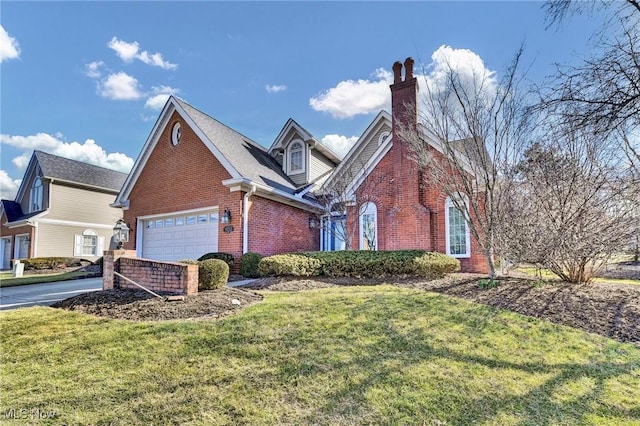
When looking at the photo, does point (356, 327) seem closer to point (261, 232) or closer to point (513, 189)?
point (513, 189)

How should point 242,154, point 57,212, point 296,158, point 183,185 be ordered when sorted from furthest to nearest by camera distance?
point 57,212 → point 296,158 → point 242,154 → point 183,185

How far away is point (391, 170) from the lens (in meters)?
13.2

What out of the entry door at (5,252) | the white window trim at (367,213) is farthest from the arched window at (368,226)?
the entry door at (5,252)

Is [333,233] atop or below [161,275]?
atop

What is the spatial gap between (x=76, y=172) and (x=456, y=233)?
82.1 feet

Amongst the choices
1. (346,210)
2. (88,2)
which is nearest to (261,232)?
(346,210)

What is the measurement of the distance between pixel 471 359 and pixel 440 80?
Result: 8.32 meters

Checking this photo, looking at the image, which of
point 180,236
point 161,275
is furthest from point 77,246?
point 161,275

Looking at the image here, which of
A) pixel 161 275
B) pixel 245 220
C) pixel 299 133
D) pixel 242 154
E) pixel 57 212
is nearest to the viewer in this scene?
pixel 161 275

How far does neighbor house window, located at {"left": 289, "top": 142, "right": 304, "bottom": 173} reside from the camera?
17.7 m

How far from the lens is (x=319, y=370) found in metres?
3.98

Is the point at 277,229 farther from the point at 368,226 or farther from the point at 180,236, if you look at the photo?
the point at 180,236

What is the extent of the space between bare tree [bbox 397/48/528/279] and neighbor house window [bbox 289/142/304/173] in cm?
830

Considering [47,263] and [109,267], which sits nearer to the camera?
[109,267]
